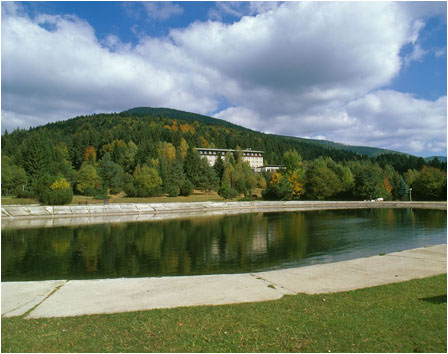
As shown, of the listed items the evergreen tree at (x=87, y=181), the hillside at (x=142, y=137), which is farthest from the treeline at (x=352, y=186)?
the evergreen tree at (x=87, y=181)

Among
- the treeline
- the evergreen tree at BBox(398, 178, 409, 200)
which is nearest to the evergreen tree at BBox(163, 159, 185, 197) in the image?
the treeline

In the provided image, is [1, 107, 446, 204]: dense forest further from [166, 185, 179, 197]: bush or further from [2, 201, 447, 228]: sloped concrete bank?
[2, 201, 447, 228]: sloped concrete bank

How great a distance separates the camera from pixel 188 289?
10.2 m

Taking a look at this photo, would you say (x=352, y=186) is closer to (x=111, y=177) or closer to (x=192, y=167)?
(x=192, y=167)

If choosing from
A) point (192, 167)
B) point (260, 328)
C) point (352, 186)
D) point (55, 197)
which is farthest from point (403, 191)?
point (260, 328)

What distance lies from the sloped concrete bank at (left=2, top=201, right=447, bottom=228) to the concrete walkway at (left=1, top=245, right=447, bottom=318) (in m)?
33.0

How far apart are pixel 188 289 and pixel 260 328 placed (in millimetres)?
4169

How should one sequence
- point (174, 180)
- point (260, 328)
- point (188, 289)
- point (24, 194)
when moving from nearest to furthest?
1. point (260, 328)
2. point (188, 289)
3. point (24, 194)
4. point (174, 180)

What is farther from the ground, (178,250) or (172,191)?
(172,191)

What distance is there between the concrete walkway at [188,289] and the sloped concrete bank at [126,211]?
33.0m

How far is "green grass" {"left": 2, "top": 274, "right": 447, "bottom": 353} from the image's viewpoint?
568cm

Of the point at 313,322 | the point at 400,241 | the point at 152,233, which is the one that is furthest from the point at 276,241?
the point at 313,322

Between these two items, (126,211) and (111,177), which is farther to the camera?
(111,177)

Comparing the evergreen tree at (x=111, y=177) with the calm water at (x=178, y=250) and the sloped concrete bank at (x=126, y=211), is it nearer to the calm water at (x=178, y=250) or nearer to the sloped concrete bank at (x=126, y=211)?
the sloped concrete bank at (x=126, y=211)
